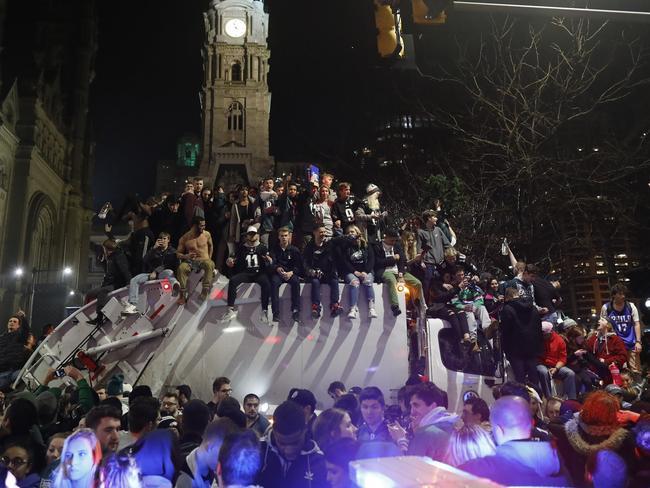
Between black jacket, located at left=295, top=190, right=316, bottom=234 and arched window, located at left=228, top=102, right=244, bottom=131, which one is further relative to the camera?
arched window, located at left=228, top=102, right=244, bottom=131

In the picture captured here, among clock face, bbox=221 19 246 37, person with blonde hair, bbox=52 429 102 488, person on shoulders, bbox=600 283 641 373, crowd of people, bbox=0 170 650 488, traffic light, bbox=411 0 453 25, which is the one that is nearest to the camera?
person with blonde hair, bbox=52 429 102 488

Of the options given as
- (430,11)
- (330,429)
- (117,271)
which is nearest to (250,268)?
(117,271)

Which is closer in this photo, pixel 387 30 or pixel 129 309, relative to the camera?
pixel 387 30

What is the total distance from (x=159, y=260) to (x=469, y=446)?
7.90 metres

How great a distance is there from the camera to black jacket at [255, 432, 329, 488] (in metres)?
3.42

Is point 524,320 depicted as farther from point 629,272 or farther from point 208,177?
point 208,177

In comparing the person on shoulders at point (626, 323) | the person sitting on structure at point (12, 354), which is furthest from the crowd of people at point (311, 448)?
the person on shoulders at point (626, 323)

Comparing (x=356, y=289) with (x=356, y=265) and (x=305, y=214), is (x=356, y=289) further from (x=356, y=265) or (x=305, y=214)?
(x=305, y=214)

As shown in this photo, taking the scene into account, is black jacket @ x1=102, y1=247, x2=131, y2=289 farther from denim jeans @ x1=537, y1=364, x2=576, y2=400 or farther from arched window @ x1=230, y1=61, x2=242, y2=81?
arched window @ x1=230, y1=61, x2=242, y2=81

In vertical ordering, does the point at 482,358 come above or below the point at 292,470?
above

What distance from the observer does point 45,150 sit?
4481 centimetres

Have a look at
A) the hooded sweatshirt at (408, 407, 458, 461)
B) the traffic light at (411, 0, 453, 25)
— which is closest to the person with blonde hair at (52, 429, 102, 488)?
the hooded sweatshirt at (408, 407, 458, 461)

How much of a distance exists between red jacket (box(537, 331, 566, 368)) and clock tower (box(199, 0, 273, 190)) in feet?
217

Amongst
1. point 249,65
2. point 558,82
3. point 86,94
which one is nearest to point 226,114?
point 249,65
